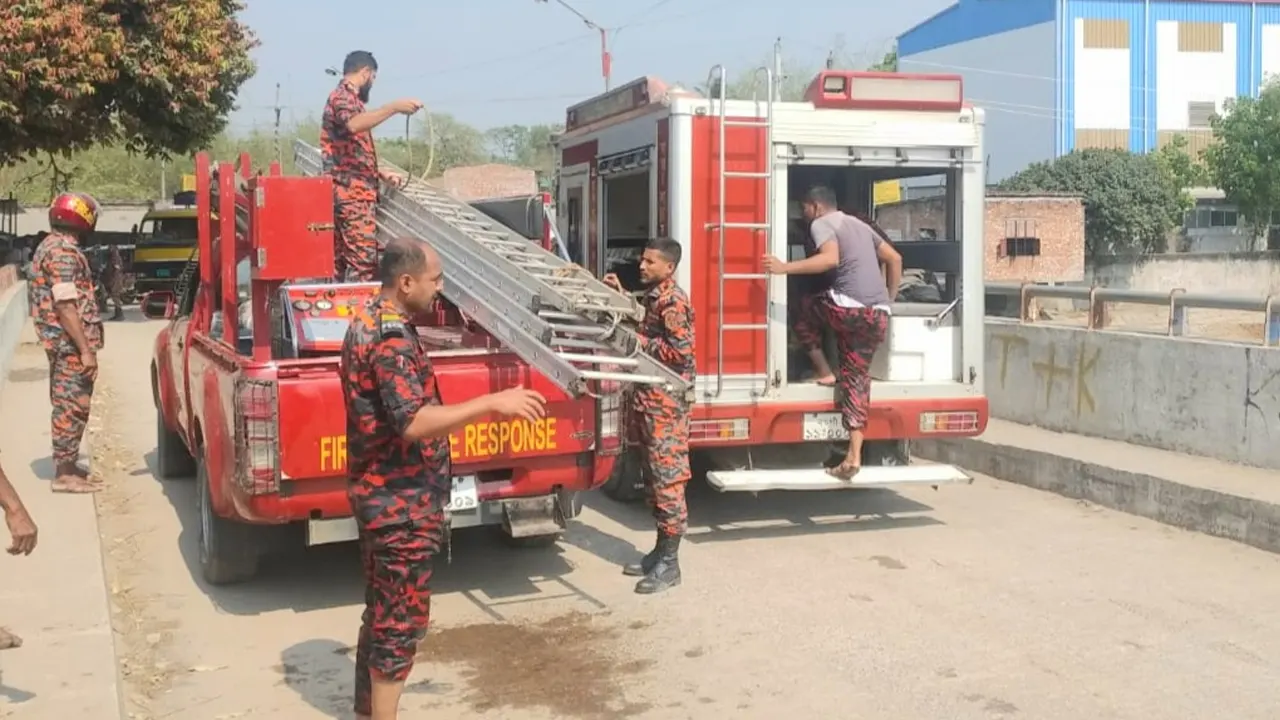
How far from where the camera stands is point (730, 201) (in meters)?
7.57

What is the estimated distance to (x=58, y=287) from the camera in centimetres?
804

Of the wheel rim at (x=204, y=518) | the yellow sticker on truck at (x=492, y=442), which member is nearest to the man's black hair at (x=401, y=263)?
the yellow sticker on truck at (x=492, y=442)

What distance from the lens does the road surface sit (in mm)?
4992

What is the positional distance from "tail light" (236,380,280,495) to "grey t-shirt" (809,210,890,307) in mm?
3508

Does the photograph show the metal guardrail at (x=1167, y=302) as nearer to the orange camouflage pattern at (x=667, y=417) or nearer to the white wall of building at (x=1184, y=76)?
the orange camouflage pattern at (x=667, y=417)

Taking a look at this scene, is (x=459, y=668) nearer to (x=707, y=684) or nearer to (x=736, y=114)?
(x=707, y=684)

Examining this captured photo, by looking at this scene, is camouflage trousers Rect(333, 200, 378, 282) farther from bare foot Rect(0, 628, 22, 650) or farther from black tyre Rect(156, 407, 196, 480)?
bare foot Rect(0, 628, 22, 650)

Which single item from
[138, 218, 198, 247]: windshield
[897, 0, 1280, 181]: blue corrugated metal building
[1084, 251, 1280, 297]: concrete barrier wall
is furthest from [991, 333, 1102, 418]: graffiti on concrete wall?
[897, 0, 1280, 181]: blue corrugated metal building

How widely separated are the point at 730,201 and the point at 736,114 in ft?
1.68

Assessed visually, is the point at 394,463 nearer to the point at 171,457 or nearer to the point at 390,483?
the point at 390,483

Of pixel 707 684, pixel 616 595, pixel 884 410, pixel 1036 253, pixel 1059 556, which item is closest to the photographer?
pixel 707 684

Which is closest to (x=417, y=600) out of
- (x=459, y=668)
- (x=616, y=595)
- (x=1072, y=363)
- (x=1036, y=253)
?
(x=459, y=668)

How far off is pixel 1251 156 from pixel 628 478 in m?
46.9

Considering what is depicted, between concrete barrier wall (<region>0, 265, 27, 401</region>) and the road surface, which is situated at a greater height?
concrete barrier wall (<region>0, 265, 27, 401</region>)
